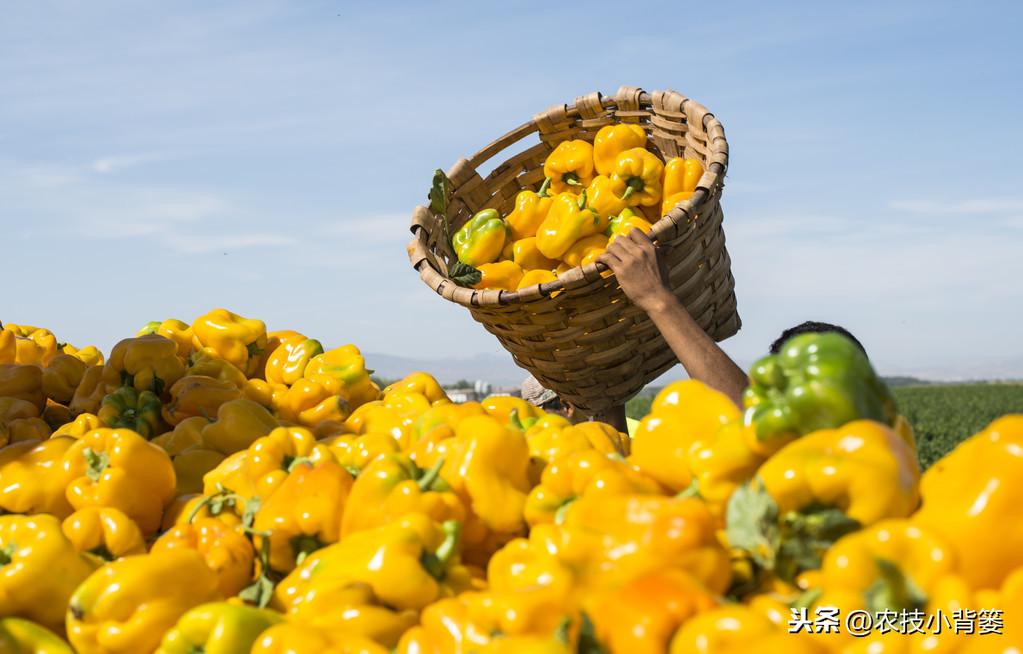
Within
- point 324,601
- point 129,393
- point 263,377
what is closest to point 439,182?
point 263,377

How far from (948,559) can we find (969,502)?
0.47 ft

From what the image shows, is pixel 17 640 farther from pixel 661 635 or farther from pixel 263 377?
pixel 263 377

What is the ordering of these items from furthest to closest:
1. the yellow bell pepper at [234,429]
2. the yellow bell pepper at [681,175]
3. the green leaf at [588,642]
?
the yellow bell pepper at [681,175], the yellow bell pepper at [234,429], the green leaf at [588,642]

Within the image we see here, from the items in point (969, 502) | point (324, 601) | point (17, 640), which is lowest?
point (17, 640)

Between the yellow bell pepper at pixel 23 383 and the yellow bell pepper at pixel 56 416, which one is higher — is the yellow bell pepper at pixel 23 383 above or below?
above

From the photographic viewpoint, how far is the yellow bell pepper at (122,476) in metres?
2.93

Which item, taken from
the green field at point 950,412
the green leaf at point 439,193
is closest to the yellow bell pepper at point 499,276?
the green leaf at point 439,193

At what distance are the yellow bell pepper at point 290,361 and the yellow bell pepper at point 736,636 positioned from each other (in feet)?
9.36

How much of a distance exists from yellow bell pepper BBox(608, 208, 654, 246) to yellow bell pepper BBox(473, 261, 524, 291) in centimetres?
50

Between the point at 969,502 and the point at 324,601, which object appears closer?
the point at 969,502

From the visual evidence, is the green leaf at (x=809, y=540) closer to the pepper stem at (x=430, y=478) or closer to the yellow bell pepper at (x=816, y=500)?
the yellow bell pepper at (x=816, y=500)

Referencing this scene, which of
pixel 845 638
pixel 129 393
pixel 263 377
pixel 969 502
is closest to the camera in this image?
pixel 845 638

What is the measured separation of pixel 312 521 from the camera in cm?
245

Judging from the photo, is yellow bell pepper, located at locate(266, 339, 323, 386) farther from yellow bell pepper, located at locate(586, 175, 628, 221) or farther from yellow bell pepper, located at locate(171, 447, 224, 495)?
yellow bell pepper, located at locate(586, 175, 628, 221)
